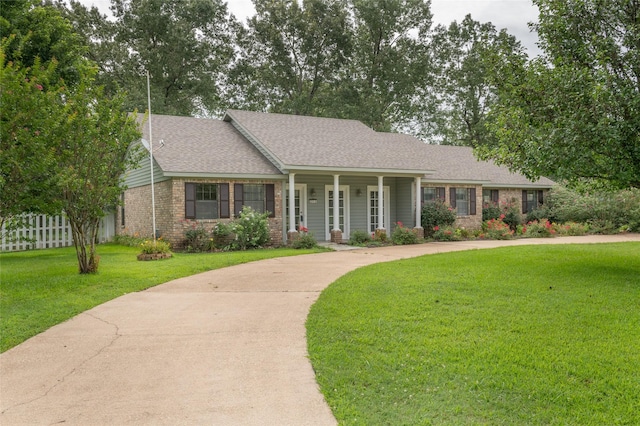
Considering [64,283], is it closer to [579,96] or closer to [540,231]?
[579,96]

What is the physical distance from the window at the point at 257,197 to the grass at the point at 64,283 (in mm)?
3028

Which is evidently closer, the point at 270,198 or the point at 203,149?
the point at 270,198

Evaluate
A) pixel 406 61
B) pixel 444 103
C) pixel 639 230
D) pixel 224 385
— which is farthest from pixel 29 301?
pixel 444 103

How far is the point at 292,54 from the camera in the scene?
31641 mm

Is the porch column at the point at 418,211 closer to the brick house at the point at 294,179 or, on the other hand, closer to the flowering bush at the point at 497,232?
the brick house at the point at 294,179

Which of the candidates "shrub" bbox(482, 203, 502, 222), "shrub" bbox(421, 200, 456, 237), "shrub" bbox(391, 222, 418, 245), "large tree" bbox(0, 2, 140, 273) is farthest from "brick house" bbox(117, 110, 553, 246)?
"large tree" bbox(0, 2, 140, 273)

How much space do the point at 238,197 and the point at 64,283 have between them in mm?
7522

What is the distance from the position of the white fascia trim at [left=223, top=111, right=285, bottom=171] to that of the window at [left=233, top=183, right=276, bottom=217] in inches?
33.3

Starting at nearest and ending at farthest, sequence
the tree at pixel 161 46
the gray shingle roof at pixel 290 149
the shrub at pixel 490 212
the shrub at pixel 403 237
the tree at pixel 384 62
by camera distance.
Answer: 1. the gray shingle roof at pixel 290 149
2. the shrub at pixel 403 237
3. the shrub at pixel 490 212
4. the tree at pixel 161 46
5. the tree at pixel 384 62

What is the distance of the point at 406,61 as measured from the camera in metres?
32.8

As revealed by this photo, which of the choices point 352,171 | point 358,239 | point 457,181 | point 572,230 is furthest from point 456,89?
point 358,239

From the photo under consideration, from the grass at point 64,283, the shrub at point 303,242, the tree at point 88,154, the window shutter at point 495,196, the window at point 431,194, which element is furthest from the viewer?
the window shutter at point 495,196

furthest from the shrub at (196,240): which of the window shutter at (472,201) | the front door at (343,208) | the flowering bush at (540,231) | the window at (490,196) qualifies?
the window at (490,196)

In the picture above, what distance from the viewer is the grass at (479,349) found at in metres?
3.26
